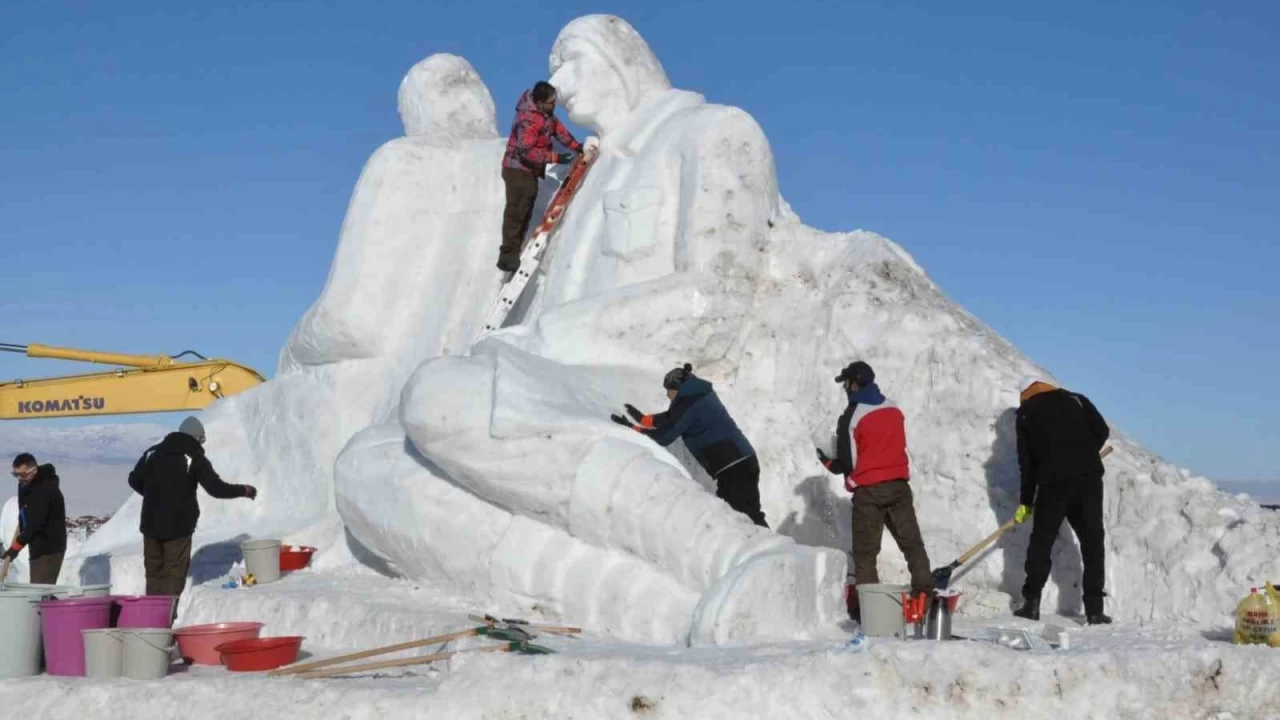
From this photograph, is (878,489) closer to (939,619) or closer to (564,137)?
(939,619)

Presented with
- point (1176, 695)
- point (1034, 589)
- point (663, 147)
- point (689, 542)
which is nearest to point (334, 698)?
point (689, 542)

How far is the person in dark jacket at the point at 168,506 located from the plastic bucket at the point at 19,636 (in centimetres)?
212

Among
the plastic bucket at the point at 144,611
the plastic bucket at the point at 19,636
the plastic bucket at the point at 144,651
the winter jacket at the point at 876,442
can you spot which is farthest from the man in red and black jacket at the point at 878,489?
the plastic bucket at the point at 19,636

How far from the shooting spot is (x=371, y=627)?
8.77m

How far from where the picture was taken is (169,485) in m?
10.0

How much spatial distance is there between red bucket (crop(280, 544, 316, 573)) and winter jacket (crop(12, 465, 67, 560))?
164 cm

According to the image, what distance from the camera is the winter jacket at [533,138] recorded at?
11.8 meters

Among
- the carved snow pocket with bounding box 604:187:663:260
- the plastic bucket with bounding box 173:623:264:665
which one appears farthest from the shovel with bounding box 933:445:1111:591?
the plastic bucket with bounding box 173:623:264:665

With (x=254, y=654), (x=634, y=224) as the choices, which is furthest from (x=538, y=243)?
(x=254, y=654)

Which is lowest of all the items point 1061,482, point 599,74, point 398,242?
point 1061,482

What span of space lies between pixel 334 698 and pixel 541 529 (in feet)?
8.60

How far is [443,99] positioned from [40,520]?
547cm

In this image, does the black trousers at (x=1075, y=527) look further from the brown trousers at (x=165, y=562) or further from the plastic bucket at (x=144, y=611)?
the brown trousers at (x=165, y=562)

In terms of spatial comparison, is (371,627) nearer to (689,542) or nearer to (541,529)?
(541,529)
